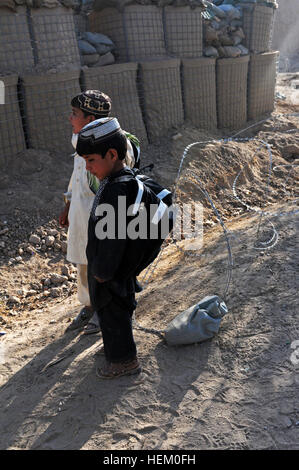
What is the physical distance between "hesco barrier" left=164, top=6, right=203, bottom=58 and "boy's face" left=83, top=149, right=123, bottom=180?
5155 millimetres

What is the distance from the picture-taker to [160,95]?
654 centimetres

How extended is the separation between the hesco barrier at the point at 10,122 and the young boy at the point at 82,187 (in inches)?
95.9

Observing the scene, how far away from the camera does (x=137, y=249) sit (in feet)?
7.25

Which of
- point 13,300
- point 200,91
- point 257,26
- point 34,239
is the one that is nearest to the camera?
point 13,300

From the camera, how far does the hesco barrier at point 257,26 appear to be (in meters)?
8.10

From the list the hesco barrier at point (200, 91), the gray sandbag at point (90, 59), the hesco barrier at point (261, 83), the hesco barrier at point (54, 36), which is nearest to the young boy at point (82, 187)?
the hesco barrier at point (54, 36)

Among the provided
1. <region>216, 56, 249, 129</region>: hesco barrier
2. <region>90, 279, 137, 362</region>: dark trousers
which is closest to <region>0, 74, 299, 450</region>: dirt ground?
<region>90, 279, 137, 362</region>: dark trousers

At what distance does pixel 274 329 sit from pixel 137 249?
1031 mm

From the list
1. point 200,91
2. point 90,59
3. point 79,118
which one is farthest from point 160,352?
point 200,91

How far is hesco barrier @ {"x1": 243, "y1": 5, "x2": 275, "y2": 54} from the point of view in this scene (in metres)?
8.10

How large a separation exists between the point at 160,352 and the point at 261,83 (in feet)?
23.0

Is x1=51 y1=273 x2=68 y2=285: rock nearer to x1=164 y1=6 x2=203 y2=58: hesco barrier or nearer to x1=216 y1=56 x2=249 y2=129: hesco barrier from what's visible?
x1=164 y1=6 x2=203 y2=58: hesco barrier

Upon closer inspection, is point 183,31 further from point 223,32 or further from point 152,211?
point 152,211

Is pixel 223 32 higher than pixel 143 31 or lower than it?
lower
